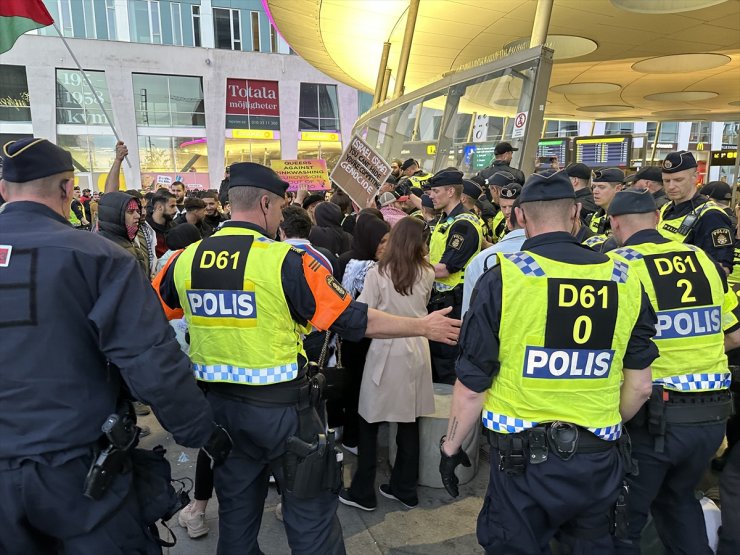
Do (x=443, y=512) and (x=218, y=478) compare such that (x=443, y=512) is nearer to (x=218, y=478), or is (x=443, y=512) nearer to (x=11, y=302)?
(x=218, y=478)

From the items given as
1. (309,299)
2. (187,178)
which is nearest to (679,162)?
(309,299)

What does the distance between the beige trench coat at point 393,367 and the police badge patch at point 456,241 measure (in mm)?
1139

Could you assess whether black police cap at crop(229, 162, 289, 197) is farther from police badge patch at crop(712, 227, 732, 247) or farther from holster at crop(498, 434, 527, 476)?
police badge patch at crop(712, 227, 732, 247)

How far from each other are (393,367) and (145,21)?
3459 cm

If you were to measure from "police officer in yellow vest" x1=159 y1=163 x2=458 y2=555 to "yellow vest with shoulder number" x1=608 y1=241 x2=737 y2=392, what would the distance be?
1.01 meters

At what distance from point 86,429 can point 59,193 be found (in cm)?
94

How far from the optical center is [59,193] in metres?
2.02

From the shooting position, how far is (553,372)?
2023 millimetres

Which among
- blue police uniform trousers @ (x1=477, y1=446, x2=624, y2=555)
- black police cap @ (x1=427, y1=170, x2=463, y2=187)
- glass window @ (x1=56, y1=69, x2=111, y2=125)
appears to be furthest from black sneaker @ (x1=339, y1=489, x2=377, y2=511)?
glass window @ (x1=56, y1=69, x2=111, y2=125)

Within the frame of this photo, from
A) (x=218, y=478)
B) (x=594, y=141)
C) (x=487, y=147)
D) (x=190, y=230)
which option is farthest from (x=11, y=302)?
(x=594, y=141)

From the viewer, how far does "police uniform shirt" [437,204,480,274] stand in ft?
15.0

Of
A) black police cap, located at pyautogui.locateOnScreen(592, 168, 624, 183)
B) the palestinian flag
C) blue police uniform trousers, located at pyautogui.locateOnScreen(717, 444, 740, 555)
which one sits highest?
the palestinian flag

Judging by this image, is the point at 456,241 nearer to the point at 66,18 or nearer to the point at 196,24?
the point at 196,24

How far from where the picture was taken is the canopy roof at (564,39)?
13.9 metres
